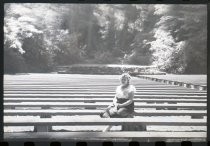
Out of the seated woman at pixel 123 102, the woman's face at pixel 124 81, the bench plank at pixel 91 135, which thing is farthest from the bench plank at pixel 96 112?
the woman's face at pixel 124 81

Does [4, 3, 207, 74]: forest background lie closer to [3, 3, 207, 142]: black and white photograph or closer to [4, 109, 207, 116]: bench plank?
[3, 3, 207, 142]: black and white photograph

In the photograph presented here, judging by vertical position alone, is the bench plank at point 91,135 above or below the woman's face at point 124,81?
below

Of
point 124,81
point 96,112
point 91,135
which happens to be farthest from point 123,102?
point 91,135

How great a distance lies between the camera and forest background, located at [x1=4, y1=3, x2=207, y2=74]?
5.16 metres

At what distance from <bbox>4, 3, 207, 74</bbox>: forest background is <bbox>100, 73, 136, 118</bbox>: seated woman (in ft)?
0.90

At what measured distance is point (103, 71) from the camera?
5297 millimetres

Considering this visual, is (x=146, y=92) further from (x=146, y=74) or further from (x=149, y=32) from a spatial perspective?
(x=149, y=32)

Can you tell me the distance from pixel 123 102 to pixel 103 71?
1.56ft

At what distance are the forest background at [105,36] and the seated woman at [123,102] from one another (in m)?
0.28

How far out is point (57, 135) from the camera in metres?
5.20

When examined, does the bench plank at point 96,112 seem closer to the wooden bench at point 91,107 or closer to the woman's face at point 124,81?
the wooden bench at point 91,107

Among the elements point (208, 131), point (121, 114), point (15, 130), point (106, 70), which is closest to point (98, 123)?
point (121, 114)

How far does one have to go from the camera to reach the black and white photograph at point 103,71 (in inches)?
204

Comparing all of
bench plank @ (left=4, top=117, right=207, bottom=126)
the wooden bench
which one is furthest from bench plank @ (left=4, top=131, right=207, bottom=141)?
bench plank @ (left=4, top=117, right=207, bottom=126)
